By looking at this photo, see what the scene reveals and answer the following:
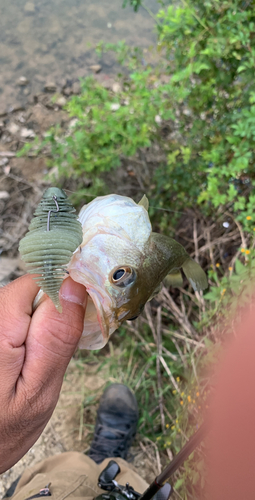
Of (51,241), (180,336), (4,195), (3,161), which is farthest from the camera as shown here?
(3,161)

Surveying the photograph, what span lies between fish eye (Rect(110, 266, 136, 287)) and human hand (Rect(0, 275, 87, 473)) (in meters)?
0.14

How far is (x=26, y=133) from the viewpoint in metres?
4.58

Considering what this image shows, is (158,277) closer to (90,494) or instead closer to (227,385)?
(227,385)

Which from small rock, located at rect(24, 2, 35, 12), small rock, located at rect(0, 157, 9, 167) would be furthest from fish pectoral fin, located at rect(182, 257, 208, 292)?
small rock, located at rect(24, 2, 35, 12)

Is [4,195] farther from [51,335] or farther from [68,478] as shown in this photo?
[51,335]

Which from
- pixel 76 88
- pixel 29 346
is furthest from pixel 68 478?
pixel 76 88

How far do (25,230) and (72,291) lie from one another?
2.48 m

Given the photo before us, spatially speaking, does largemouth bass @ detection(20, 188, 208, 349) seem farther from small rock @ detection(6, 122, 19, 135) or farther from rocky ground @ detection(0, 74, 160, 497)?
small rock @ detection(6, 122, 19, 135)

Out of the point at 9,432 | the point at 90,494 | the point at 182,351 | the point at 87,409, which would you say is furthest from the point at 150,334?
the point at 9,432

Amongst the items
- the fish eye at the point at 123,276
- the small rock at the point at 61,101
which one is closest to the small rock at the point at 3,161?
the small rock at the point at 61,101

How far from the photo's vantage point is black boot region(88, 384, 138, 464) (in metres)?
2.95

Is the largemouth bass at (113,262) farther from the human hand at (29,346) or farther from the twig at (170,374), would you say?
the twig at (170,374)

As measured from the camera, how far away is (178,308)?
3.29 m

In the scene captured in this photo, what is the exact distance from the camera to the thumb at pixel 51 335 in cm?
129
